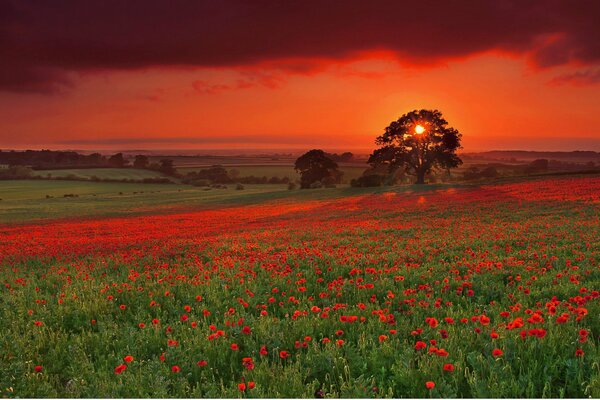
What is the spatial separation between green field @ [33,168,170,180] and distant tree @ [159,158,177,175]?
3.93m

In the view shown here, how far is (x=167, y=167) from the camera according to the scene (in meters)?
137

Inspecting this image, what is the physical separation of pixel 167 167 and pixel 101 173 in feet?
70.9

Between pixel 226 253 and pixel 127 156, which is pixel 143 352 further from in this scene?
pixel 127 156

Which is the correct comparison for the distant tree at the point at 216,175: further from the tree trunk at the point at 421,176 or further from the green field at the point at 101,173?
the tree trunk at the point at 421,176

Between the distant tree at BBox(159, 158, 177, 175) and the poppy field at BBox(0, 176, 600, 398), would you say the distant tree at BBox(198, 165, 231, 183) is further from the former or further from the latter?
the poppy field at BBox(0, 176, 600, 398)

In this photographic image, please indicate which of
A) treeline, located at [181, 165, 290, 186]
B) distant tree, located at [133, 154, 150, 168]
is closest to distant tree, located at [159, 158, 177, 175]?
distant tree, located at [133, 154, 150, 168]

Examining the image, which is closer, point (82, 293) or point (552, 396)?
point (552, 396)

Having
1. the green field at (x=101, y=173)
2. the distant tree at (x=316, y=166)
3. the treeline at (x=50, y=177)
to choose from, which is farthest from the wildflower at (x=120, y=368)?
the green field at (x=101, y=173)

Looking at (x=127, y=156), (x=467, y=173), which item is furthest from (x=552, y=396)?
(x=127, y=156)

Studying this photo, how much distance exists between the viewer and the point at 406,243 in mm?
13562

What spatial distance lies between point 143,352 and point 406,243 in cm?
1016

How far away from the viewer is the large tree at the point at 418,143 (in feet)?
204

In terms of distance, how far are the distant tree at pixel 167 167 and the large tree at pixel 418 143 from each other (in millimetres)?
85594

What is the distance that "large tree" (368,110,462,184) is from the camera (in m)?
62.3
